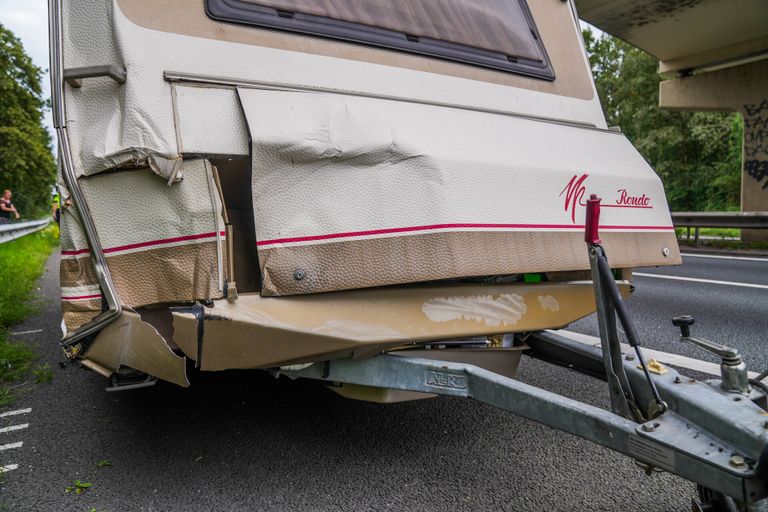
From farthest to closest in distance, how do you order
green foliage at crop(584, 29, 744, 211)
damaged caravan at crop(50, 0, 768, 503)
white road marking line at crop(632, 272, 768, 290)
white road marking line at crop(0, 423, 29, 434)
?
green foliage at crop(584, 29, 744, 211), white road marking line at crop(632, 272, 768, 290), white road marking line at crop(0, 423, 29, 434), damaged caravan at crop(50, 0, 768, 503)

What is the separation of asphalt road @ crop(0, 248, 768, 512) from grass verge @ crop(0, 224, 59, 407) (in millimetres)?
351

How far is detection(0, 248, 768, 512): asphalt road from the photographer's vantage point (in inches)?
92.9

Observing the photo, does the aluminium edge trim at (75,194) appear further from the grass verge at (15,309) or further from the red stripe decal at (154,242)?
the grass verge at (15,309)

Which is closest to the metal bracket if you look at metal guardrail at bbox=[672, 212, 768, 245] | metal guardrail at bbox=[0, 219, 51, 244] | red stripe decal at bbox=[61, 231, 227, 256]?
red stripe decal at bbox=[61, 231, 227, 256]

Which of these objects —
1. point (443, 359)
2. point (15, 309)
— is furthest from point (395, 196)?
point (15, 309)

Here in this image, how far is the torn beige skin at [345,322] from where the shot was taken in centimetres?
201

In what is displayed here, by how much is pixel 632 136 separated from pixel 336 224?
31.1m

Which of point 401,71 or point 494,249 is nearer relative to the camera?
point 494,249

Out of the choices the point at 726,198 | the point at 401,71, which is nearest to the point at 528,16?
the point at 401,71

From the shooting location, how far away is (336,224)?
2123 millimetres

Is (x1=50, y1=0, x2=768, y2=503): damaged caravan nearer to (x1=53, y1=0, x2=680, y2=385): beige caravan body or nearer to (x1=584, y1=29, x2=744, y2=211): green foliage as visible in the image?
(x1=53, y1=0, x2=680, y2=385): beige caravan body

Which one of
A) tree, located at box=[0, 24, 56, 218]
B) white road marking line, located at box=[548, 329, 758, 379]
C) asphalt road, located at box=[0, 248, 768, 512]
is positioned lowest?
asphalt road, located at box=[0, 248, 768, 512]

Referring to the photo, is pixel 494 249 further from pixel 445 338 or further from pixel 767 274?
pixel 767 274

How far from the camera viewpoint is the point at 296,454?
2.75 metres
